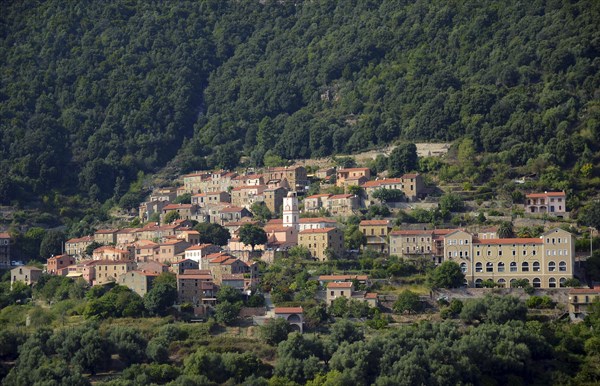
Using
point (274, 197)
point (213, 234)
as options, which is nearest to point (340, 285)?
point (213, 234)

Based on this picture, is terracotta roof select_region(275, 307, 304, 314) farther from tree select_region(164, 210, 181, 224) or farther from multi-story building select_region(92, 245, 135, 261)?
tree select_region(164, 210, 181, 224)

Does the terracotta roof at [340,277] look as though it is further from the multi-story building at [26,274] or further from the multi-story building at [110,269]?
the multi-story building at [26,274]

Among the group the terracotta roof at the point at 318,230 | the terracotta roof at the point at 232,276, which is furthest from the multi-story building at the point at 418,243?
the terracotta roof at the point at 232,276

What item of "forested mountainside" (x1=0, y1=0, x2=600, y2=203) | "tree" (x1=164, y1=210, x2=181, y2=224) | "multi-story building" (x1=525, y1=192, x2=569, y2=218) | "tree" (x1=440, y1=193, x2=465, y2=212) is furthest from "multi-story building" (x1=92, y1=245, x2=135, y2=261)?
"multi-story building" (x1=525, y1=192, x2=569, y2=218)

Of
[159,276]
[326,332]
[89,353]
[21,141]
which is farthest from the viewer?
[21,141]

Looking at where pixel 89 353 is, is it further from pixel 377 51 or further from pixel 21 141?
pixel 377 51

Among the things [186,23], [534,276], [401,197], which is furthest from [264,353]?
[186,23]

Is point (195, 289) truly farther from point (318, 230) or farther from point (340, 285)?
point (318, 230)
